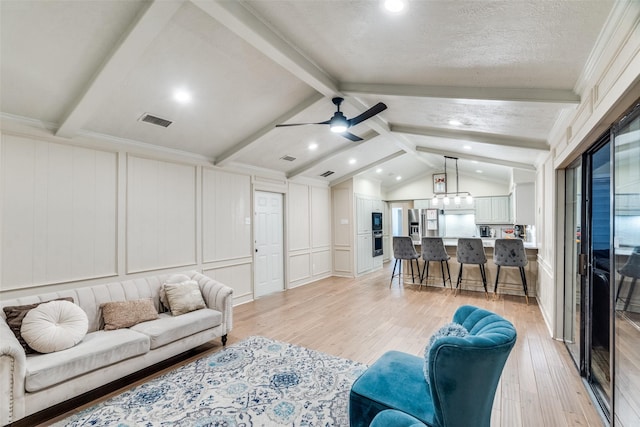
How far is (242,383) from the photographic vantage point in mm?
2594

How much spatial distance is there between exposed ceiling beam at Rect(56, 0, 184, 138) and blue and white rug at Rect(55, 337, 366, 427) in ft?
8.69

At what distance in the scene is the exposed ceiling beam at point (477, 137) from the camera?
3752mm

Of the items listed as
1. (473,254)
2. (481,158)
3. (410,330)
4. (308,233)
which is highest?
(481,158)

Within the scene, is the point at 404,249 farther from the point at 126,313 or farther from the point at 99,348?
the point at 99,348

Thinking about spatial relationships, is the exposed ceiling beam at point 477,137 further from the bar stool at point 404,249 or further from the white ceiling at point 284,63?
the bar stool at point 404,249

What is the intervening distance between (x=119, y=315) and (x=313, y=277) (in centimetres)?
456

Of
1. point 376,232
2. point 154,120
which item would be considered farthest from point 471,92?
point 376,232

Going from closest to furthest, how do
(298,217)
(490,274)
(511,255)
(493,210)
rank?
1. (511,255)
2. (490,274)
3. (298,217)
4. (493,210)

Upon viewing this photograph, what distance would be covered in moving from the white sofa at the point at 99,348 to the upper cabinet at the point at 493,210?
A: 7.26m

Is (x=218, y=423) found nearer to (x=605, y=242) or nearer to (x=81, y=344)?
(x=81, y=344)

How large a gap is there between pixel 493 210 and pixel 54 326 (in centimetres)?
889

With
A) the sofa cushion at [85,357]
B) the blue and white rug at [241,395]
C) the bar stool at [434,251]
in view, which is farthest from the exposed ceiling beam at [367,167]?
the sofa cushion at [85,357]

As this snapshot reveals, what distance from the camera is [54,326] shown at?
95.7 inches

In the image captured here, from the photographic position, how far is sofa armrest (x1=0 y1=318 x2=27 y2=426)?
1.93m
